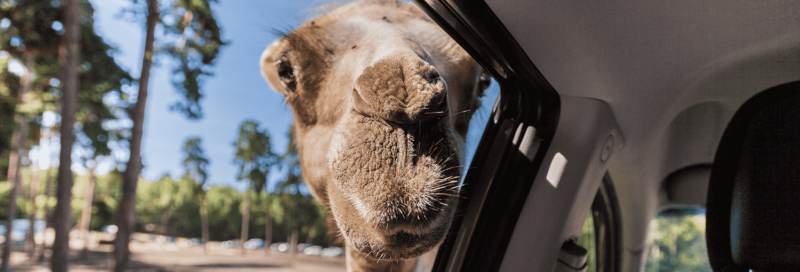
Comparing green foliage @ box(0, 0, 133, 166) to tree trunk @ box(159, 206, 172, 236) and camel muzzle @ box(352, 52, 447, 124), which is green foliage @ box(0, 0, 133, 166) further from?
tree trunk @ box(159, 206, 172, 236)

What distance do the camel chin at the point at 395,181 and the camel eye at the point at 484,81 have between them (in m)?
0.57

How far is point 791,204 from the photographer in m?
1.23

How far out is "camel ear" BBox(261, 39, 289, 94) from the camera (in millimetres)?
1694

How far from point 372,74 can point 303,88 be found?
668 millimetres

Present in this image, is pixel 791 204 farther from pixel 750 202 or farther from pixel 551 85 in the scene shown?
pixel 551 85

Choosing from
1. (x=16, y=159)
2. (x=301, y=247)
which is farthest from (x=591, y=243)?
(x=301, y=247)

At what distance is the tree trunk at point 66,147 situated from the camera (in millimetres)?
9328

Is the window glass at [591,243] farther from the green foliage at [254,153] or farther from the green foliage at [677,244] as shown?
the green foliage at [254,153]

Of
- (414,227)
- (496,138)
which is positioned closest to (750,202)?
(496,138)

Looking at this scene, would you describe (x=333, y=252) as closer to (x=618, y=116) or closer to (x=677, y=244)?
(x=677, y=244)

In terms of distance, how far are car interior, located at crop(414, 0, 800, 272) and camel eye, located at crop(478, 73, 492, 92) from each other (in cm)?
9

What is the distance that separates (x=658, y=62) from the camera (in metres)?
1.43

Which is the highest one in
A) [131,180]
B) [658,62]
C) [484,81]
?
[658,62]

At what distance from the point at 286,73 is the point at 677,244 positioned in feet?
6.83
